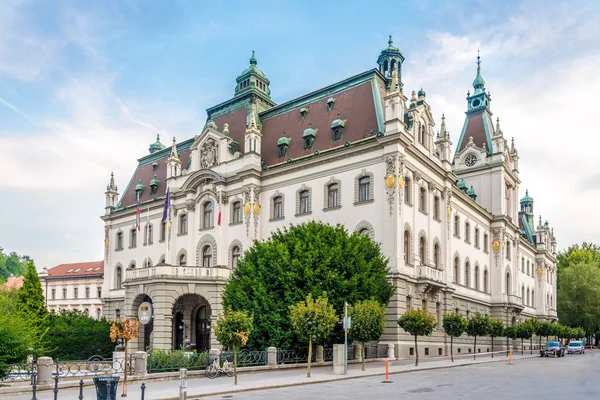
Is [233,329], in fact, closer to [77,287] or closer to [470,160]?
[470,160]

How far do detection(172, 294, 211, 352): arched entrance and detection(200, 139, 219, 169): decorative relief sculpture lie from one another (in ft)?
38.0

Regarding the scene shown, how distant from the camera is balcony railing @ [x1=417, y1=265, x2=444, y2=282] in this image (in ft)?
140

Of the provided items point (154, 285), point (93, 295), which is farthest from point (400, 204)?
point (93, 295)

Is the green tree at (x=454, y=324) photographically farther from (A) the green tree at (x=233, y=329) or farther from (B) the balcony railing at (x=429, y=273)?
(A) the green tree at (x=233, y=329)

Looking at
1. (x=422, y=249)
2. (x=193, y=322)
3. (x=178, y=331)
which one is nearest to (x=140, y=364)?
(x=193, y=322)

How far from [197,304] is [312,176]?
14.2m

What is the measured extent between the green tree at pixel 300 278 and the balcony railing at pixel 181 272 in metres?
7.19

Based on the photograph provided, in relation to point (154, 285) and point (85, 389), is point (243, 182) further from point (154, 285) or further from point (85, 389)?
point (85, 389)

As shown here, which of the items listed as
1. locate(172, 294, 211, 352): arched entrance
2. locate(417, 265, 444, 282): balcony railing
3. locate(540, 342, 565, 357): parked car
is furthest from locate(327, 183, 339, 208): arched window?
locate(540, 342, 565, 357): parked car

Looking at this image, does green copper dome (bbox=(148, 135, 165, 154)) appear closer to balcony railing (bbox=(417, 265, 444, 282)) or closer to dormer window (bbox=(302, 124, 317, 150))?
dormer window (bbox=(302, 124, 317, 150))

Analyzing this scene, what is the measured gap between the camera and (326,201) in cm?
4475

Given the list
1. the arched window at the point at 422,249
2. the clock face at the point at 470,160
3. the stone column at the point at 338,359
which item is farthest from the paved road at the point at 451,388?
the clock face at the point at 470,160

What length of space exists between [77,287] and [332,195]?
6121 cm

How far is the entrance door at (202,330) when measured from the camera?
160 ft
